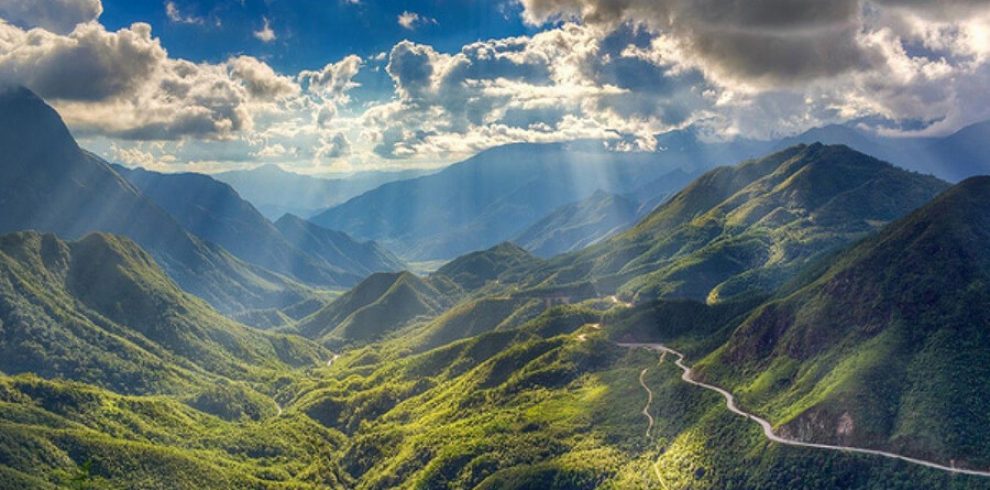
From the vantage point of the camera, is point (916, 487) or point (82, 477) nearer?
point (82, 477)

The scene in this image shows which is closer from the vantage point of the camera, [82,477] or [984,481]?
[82,477]

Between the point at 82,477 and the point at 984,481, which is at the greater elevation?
the point at 82,477

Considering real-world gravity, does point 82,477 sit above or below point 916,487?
above

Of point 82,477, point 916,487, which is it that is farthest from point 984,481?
point 82,477

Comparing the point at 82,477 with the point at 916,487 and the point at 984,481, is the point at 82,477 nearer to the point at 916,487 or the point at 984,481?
the point at 916,487
